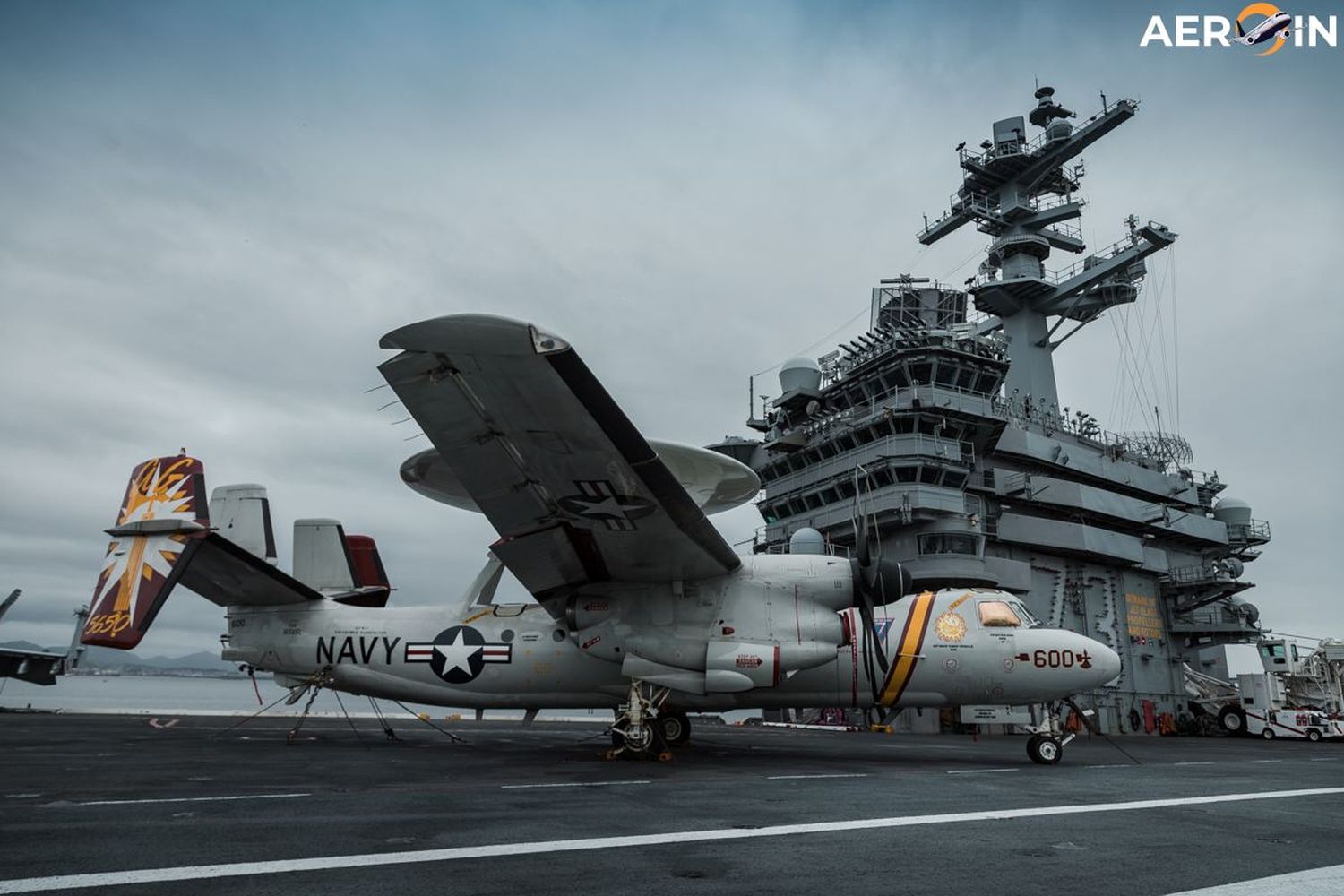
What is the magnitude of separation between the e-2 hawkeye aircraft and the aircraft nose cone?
54 mm

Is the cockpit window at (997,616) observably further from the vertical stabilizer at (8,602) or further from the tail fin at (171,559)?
the vertical stabilizer at (8,602)

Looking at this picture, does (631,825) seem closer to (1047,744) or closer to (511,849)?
(511,849)

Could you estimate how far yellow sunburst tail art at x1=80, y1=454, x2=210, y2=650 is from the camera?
13.3 metres

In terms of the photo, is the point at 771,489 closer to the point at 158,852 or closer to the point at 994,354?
the point at 994,354

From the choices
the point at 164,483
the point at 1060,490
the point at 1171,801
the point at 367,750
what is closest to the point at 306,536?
the point at 164,483

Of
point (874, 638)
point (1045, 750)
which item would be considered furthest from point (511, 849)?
point (1045, 750)

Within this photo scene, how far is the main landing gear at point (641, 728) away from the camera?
1374 cm

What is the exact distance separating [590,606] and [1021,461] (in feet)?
103

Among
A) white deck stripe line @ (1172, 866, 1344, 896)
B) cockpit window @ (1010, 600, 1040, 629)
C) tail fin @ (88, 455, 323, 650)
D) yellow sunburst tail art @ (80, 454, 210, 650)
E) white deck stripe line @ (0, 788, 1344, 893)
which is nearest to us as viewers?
white deck stripe line @ (1172, 866, 1344, 896)

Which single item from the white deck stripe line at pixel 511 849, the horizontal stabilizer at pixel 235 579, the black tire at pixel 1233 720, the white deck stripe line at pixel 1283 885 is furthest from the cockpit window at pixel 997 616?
the black tire at pixel 1233 720

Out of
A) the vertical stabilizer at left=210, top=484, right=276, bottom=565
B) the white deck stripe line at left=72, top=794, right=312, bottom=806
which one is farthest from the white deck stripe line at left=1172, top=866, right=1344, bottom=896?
the vertical stabilizer at left=210, top=484, right=276, bottom=565

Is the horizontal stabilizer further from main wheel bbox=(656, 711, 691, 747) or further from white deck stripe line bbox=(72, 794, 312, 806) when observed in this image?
white deck stripe line bbox=(72, 794, 312, 806)

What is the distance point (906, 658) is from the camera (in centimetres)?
1548

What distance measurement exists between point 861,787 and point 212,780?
7.94 metres
